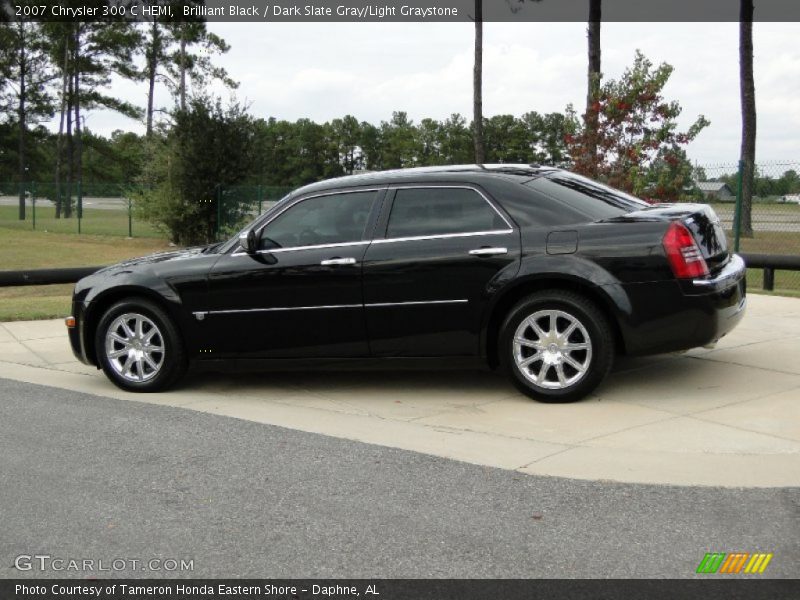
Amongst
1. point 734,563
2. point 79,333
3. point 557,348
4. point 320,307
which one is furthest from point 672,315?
point 79,333

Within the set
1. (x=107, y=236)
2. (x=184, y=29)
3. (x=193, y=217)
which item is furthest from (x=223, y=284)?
(x=184, y=29)

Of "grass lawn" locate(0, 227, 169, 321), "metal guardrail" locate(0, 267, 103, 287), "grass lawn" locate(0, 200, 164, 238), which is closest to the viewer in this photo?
"grass lawn" locate(0, 227, 169, 321)

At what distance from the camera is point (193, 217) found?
28.4m

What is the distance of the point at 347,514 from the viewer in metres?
4.75

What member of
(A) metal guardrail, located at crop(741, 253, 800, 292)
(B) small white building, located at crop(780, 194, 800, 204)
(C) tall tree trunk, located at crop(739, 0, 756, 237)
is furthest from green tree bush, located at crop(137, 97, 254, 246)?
(A) metal guardrail, located at crop(741, 253, 800, 292)

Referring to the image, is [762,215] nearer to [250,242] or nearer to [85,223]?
[250,242]

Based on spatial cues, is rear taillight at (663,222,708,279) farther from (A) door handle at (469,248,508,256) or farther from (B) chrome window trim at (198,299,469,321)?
(B) chrome window trim at (198,299,469,321)

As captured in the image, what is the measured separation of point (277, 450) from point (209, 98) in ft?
77.6

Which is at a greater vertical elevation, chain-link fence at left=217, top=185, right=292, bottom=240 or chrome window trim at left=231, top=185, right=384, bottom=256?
chain-link fence at left=217, top=185, right=292, bottom=240

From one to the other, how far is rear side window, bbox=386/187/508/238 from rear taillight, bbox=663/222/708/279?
1.12 m

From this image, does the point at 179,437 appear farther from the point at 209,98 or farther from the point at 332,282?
the point at 209,98

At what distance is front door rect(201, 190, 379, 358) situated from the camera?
7246 millimetres

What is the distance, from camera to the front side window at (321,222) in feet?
24.3
